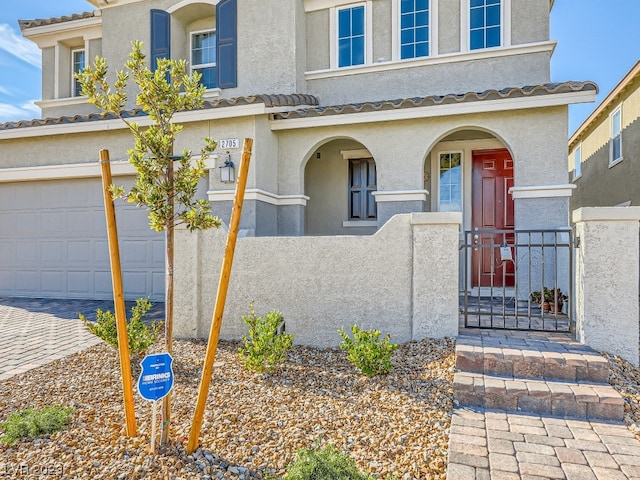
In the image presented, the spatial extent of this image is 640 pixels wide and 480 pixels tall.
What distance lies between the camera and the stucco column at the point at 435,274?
5.33 m

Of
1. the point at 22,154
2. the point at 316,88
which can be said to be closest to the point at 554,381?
the point at 316,88

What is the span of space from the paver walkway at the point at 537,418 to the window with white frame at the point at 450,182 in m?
4.77

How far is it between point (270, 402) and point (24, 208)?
32.0 feet

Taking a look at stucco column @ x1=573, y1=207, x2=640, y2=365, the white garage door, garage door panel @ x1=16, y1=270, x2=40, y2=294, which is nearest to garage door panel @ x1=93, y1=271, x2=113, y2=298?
the white garage door

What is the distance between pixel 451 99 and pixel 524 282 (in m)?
3.59

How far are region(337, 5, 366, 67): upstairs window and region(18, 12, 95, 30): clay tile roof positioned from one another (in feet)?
23.7

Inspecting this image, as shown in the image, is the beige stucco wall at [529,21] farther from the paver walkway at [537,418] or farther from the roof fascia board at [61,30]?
the roof fascia board at [61,30]

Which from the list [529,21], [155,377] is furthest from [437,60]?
[155,377]

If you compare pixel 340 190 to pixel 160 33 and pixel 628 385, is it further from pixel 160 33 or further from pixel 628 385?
pixel 628 385

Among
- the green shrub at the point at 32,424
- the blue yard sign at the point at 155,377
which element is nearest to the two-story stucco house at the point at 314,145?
the green shrub at the point at 32,424

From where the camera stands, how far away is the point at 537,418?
3.92m

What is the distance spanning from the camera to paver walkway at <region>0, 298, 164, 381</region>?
18.8 feet

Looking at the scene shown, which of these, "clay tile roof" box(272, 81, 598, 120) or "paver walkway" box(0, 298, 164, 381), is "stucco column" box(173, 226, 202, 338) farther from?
"clay tile roof" box(272, 81, 598, 120)

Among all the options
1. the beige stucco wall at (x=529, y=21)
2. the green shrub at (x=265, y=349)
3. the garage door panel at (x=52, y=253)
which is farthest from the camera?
the garage door panel at (x=52, y=253)
